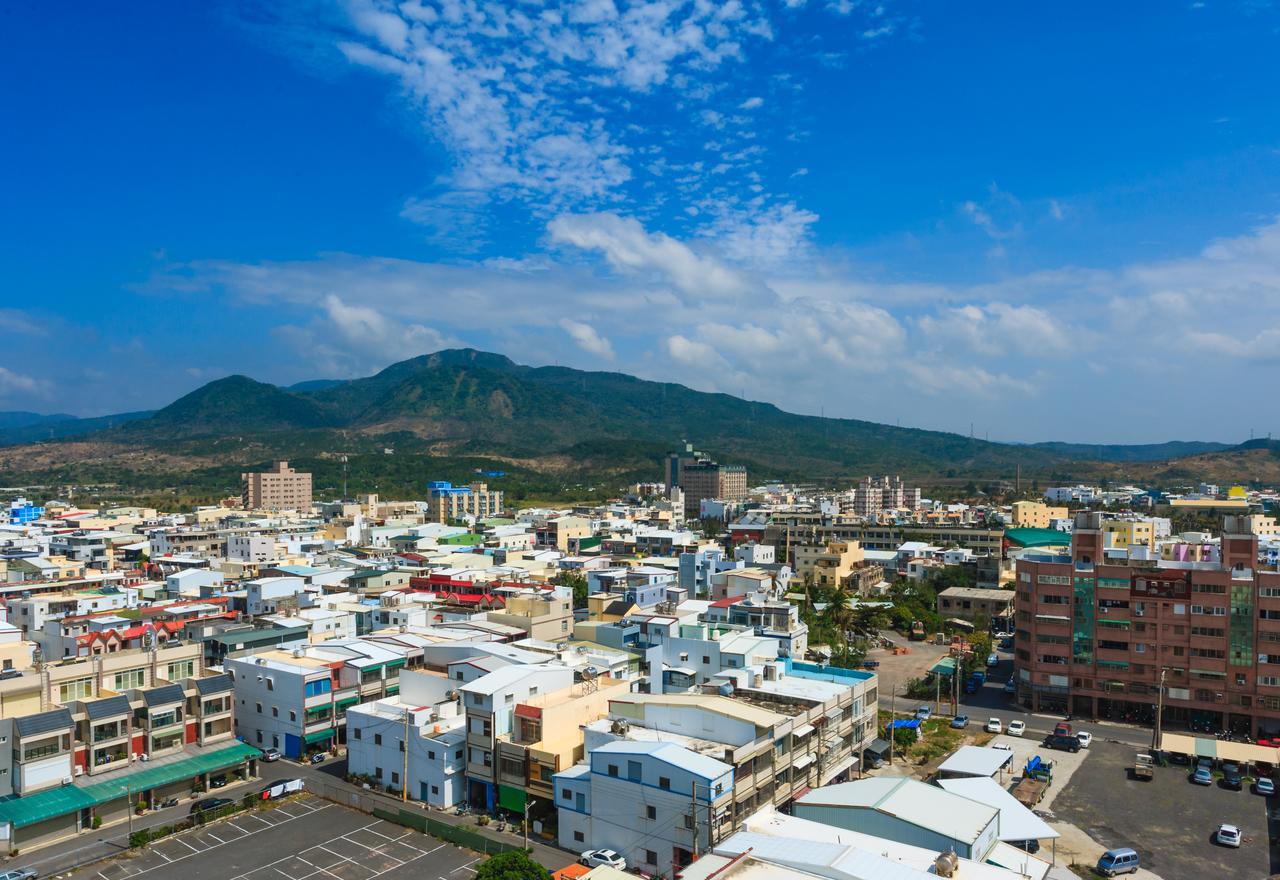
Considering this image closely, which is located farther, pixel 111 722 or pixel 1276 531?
pixel 1276 531

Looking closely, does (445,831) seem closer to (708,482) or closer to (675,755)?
(675,755)

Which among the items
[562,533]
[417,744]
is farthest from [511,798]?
[562,533]

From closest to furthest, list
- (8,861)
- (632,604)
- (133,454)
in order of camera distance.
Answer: (8,861), (632,604), (133,454)

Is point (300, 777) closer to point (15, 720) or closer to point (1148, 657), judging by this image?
point (15, 720)

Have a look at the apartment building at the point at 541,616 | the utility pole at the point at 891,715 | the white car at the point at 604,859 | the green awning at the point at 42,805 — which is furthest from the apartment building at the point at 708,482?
the white car at the point at 604,859

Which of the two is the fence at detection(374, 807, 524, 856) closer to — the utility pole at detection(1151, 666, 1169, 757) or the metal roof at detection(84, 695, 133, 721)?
the metal roof at detection(84, 695, 133, 721)

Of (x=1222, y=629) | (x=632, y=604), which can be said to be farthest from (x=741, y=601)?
(x=1222, y=629)

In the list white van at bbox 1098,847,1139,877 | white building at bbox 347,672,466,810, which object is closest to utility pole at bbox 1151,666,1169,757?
white van at bbox 1098,847,1139,877
